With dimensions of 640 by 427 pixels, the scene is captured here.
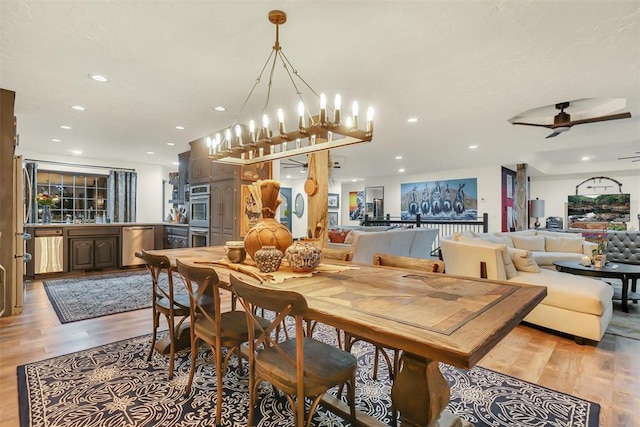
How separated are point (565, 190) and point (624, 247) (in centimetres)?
467

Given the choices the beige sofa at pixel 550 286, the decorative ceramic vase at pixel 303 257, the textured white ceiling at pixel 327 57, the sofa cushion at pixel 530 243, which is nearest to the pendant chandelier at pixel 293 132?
the textured white ceiling at pixel 327 57

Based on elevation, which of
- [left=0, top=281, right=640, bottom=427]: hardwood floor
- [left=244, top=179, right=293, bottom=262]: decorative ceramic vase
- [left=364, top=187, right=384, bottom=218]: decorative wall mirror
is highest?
[left=364, top=187, right=384, bottom=218]: decorative wall mirror

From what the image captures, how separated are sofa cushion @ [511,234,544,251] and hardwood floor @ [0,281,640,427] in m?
2.99

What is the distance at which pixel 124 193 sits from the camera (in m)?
7.88

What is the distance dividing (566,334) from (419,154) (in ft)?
15.5

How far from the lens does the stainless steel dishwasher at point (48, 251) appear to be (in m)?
5.26

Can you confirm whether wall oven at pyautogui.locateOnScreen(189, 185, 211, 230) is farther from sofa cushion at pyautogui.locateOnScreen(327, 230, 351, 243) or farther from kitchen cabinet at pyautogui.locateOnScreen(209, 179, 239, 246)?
sofa cushion at pyautogui.locateOnScreen(327, 230, 351, 243)

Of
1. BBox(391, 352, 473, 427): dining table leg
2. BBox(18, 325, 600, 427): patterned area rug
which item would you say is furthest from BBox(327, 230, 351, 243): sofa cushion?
BBox(391, 352, 473, 427): dining table leg

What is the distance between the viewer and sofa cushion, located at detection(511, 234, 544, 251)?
18.9ft

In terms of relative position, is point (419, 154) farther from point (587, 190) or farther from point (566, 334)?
point (587, 190)

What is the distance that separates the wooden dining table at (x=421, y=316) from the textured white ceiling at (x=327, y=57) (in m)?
1.72

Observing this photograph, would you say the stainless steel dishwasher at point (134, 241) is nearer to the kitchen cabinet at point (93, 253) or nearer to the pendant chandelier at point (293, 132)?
the kitchen cabinet at point (93, 253)

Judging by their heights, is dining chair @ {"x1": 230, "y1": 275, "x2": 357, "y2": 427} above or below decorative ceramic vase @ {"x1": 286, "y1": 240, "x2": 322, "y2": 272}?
below

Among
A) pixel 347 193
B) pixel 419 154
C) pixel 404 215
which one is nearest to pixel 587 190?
pixel 404 215
